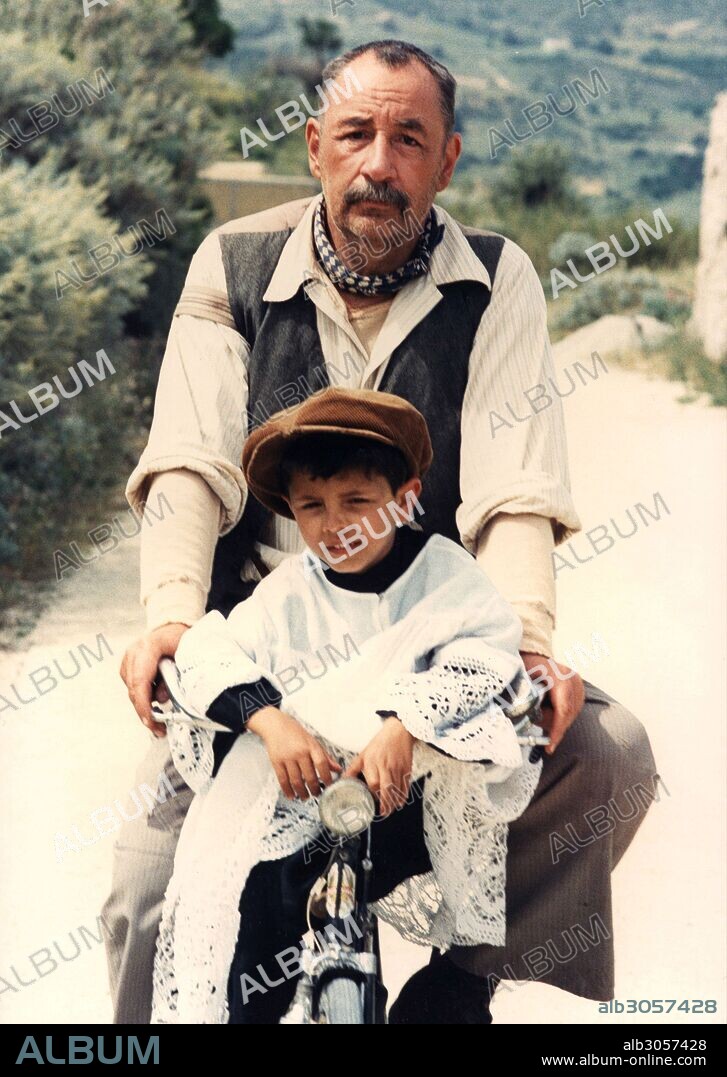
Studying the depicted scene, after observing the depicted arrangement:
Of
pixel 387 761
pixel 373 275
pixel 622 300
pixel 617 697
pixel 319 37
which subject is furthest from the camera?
pixel 319 37

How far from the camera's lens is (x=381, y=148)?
320 centimetres

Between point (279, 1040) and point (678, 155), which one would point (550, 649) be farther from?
point (678, 155)

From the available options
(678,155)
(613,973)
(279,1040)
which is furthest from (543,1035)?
(678,155)

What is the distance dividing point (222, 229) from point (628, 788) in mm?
1594

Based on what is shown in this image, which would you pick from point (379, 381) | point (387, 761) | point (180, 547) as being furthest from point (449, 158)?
point (387, 761)

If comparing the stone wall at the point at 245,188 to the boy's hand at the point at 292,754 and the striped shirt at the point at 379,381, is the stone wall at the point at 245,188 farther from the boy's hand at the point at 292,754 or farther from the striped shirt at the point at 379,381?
the boy's hand at the point at 292,754

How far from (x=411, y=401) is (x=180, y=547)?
23.8 inches

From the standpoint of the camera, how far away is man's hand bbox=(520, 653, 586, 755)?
3.12 m

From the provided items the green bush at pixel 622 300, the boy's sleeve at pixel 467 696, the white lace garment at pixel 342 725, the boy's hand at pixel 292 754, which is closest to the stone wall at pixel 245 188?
the green bush at pixel 622 300

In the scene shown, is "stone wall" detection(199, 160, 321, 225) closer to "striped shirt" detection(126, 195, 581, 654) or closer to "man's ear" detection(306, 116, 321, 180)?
"man's ear" detection(306, 116, 321, 180)

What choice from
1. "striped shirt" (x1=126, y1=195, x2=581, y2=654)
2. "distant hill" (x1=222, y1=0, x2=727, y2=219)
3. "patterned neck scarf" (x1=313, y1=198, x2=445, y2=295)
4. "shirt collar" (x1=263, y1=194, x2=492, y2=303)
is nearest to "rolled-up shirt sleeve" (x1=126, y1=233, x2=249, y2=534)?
"striped shirt" (x1=126, y1=195, x2=581, y2=654)

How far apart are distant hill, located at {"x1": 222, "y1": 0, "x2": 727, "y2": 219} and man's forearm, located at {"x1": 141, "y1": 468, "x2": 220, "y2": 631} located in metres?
1.24

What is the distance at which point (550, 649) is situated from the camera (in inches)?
126

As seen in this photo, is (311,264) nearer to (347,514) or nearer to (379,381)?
(379,381)
